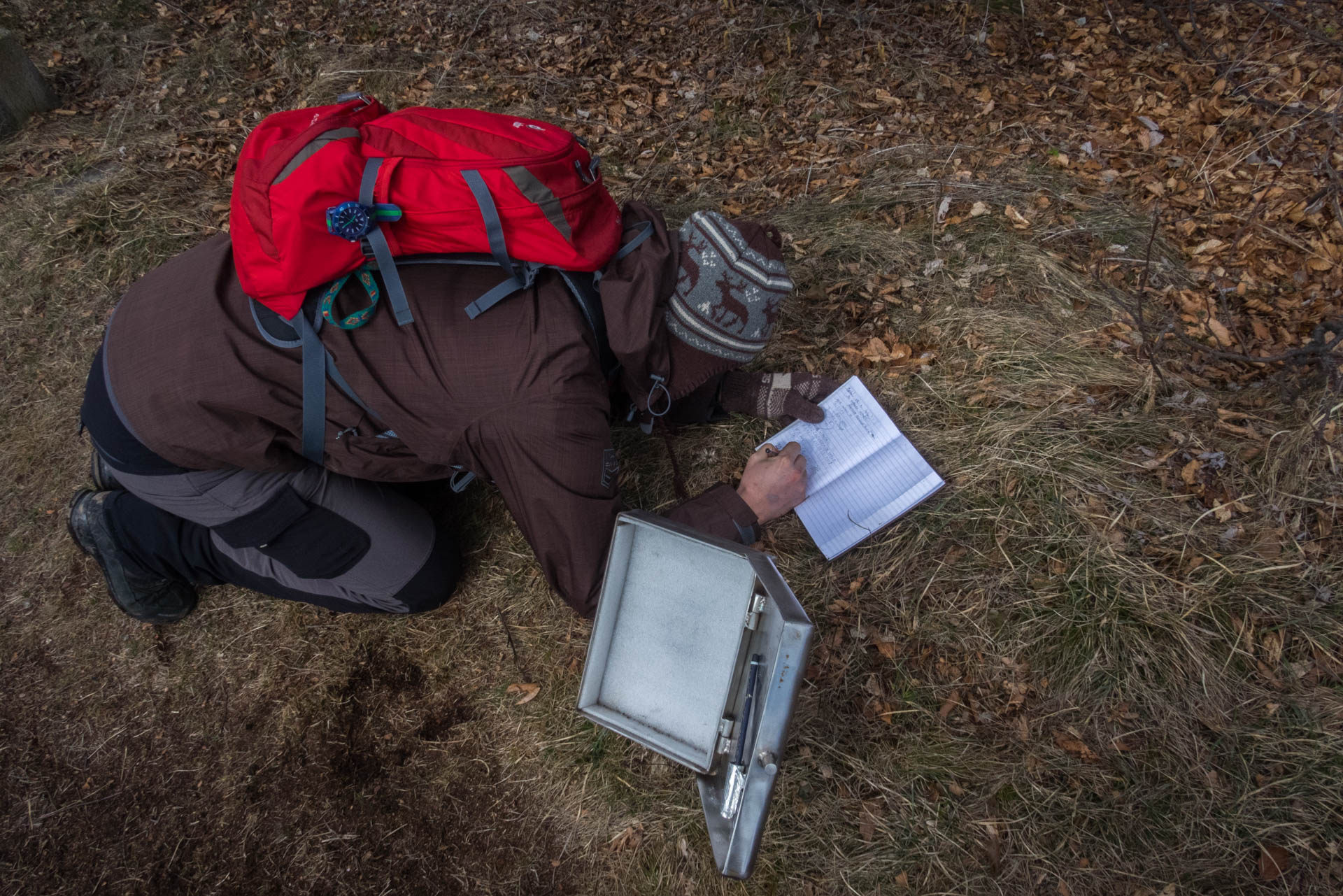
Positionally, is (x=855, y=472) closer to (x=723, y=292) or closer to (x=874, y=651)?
(x=874, y=651)

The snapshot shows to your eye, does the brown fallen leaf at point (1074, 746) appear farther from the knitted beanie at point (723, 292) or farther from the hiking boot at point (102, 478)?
the hiking boot at point (102, 478)

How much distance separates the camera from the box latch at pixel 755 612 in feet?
6.76

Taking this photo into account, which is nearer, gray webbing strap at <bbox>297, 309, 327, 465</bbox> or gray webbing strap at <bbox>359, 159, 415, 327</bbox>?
gray webbing strap at <bbox>359, 159, 415, 327</bbox>

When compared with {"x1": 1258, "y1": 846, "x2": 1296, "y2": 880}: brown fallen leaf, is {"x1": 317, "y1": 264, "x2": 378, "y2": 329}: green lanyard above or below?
above

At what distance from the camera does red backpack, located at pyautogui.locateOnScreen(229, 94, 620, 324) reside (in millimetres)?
1875

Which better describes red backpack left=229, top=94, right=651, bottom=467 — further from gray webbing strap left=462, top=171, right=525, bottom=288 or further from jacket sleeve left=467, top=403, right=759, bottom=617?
jacket sleeve left=467, top=403, right=759, bottom=617

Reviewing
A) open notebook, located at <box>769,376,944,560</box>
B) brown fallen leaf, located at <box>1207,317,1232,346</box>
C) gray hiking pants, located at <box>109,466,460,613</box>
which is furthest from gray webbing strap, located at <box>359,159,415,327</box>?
brown fallen leaf, located at <box>1207,317,1232,346</box>

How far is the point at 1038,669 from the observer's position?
2.68 m

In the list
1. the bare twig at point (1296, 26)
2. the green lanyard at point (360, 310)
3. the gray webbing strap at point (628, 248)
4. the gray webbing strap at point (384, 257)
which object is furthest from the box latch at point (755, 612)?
the bare twig at point (1296, 26)

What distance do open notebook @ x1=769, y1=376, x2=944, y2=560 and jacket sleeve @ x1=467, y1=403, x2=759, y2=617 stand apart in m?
1.04

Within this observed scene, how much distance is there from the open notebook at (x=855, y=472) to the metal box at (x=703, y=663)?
94 centimetres

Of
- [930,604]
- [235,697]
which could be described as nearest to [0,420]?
[235,697]

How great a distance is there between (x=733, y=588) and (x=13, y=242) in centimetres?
526

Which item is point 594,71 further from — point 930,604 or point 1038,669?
point 1038,669
